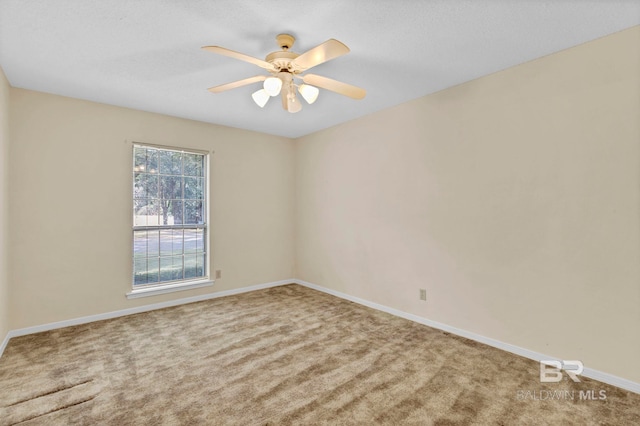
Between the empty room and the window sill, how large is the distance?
47 millimetres

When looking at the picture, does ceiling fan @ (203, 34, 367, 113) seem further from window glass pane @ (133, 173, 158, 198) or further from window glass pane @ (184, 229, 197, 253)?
window glass pane @ (184, 229, 197, 253)

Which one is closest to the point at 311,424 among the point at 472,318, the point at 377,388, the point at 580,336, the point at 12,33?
the point at 377,388

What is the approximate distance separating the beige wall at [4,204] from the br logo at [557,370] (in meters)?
4.73

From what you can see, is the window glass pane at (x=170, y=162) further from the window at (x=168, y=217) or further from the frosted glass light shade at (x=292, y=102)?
the frosted glass light shade at (x=292, y=102)

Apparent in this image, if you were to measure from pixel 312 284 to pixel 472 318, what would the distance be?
2.62 metres

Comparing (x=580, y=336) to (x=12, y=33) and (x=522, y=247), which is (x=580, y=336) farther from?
(x=12, y=33)

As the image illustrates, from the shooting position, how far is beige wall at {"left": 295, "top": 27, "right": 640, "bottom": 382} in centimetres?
222

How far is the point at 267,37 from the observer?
2242 millimetres

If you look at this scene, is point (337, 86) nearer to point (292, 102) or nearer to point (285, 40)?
point (292, 102)

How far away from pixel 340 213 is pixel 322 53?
286 centimetres

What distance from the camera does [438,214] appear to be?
3309 millimetres

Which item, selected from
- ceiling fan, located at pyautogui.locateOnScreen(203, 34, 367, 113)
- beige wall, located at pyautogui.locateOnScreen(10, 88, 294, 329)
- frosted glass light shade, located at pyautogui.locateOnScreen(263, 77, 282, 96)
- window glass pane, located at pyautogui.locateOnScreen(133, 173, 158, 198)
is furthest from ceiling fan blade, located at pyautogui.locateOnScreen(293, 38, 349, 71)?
window glass pane, located at pyautogui.locateOnScreen(133, 173, 158, 198)

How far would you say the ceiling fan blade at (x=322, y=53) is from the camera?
5.76 ft

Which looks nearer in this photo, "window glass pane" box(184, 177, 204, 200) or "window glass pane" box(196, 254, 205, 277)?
"window glass pane" box(184, 177, 204, 200)
